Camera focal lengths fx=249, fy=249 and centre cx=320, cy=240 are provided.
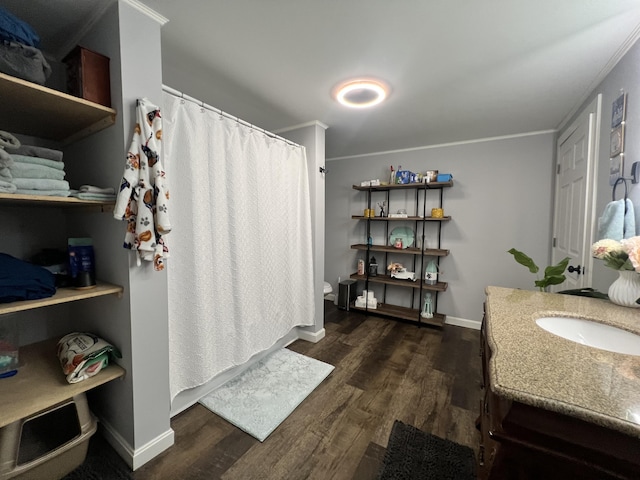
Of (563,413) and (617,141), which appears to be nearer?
(563,413)

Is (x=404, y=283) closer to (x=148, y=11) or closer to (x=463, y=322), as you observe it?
(x=463, y=322)

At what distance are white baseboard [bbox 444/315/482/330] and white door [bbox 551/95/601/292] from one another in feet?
2.89

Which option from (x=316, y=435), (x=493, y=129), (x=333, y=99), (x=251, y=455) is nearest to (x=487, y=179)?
(x=493, y=129)

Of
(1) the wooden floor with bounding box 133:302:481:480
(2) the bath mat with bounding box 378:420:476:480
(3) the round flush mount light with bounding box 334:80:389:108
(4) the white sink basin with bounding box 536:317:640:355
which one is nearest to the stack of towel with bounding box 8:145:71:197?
(1) the wooden floor with bounding box 133:302:481:480

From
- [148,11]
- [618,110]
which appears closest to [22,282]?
[148,11]

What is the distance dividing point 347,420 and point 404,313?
1.77 metres

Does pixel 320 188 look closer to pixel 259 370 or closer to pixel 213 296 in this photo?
pixel 213 296

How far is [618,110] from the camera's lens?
4.68ft

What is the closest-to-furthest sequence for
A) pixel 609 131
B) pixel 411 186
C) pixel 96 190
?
pixel 96 190, pixel 609 131, pixel 411 186

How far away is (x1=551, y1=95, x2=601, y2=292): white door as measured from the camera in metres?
1.73

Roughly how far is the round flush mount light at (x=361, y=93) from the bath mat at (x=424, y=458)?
7.35ft

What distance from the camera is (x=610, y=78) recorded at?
1.55m

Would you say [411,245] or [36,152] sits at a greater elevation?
[36,152]

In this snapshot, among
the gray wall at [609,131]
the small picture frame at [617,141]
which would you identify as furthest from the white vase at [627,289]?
the small picture frame at [617,141]
